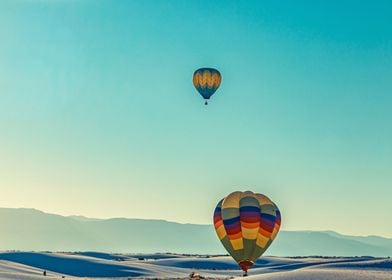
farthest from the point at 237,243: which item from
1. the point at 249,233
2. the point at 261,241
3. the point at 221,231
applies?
the point at 261,241

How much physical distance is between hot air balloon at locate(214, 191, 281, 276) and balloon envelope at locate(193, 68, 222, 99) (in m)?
16.9

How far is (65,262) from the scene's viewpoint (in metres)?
108

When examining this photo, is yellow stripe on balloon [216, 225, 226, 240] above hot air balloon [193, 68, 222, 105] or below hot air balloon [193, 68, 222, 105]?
below

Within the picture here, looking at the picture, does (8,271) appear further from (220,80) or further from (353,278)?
(353,278)

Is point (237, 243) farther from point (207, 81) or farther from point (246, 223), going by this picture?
point (207, 81)

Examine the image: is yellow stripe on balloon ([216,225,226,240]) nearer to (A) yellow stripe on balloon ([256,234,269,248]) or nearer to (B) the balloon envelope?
(A) yellow stripe on balloon ([256,234,269,248])

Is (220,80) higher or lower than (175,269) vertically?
higher

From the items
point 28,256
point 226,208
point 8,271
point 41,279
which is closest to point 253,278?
point 226,208

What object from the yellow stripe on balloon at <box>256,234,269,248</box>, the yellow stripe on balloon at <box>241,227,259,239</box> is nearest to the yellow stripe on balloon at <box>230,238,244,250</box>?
the yellow stripe on balloon at <box>241,227,259,239</box>

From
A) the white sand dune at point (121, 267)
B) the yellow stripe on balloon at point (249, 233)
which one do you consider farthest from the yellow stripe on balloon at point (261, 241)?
the white sand dune at point (121, 267)

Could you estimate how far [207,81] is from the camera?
67500mm

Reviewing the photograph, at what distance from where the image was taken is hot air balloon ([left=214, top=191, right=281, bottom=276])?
52406 millimetres

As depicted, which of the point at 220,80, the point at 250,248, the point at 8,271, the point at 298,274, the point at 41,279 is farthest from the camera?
the point at 8,271

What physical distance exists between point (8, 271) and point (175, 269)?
96.2ft
